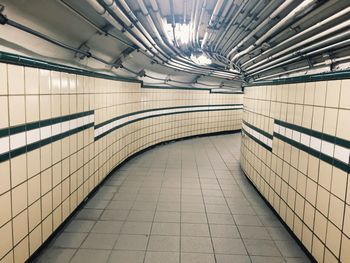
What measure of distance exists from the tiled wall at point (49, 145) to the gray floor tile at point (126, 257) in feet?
2.68

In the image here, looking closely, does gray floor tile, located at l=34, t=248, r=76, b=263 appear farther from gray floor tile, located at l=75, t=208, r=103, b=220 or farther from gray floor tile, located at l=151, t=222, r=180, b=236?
gray floor tile, located at l=151, t=222, r=180, b=236

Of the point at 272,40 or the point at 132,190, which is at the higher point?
the point at 272,40

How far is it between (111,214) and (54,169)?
4.14 ft

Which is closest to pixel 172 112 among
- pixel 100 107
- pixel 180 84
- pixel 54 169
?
pixel 180 84

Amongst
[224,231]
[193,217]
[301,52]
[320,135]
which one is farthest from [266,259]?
[301,52]

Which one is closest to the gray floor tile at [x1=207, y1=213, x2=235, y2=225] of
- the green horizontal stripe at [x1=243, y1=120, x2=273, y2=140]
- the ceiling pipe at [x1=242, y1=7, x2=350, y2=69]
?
the green horizontal stripe at [x1=243, y1=120, x2=273, y2=140]

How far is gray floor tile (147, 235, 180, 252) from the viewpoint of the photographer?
10.7 ft

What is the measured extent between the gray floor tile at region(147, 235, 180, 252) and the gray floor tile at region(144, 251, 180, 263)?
79 millimetres

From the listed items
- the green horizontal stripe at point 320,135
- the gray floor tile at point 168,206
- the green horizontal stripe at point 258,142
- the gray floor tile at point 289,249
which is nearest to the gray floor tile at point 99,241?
the gray floor tile at point 168,206

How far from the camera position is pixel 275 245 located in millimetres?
3391

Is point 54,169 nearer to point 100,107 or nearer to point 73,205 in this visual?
point 73,205

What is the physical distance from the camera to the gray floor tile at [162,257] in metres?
3.01

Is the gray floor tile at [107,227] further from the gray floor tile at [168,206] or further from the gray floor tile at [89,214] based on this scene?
the gray floor tile at [168,206]

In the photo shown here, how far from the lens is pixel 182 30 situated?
5363mm
